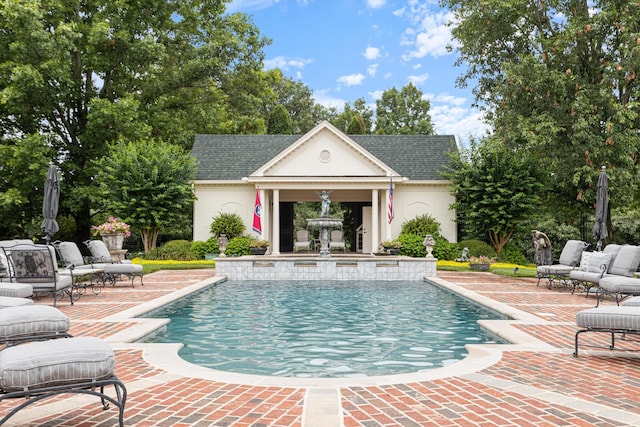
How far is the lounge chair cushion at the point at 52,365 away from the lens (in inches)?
133

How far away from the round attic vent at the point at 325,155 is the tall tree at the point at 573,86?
8.21m

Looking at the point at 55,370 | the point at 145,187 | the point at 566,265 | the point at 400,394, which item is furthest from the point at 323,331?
the point at 145,187

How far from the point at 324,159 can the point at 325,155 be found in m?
0.21

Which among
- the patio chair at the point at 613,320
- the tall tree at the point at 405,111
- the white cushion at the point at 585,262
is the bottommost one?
the patio chair at the point at 613,320

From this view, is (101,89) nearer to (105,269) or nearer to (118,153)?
(118,153)

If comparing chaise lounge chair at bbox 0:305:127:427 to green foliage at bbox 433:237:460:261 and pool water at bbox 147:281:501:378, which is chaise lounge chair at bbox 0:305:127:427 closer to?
pool water at bbox 147:281:501:378

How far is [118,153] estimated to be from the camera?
23719 millimetres

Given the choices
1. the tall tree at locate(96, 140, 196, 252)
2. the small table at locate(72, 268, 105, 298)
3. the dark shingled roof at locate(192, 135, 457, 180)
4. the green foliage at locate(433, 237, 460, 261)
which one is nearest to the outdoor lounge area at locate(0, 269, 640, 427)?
the small table at locate(72, 268, 105, 298)

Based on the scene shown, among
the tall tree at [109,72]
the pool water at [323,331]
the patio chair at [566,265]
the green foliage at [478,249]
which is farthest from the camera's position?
the tall tree at [109,72]

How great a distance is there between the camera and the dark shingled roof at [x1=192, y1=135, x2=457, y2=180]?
26.4 metres

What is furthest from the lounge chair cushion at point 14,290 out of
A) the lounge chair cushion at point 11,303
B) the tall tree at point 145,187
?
the tall tree at point 145,187

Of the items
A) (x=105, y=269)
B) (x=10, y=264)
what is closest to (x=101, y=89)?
(x=105, y=269)

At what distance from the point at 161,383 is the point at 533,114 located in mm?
20260

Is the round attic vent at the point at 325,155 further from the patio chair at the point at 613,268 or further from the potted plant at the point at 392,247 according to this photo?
the patio chair at the point at 613,268
